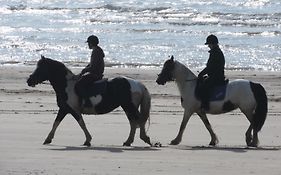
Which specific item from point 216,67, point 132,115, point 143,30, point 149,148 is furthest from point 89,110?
point 143,30

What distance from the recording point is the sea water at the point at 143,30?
33.8 metres

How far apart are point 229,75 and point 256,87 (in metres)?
12.3

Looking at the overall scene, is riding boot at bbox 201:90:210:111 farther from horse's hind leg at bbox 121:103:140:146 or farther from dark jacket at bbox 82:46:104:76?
dark jacket at bbox 82:46:104:76

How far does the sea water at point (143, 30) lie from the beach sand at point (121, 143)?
9.88 meters

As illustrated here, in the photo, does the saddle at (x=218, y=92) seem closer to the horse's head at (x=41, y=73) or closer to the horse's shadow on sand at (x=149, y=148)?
the horse's shadow on sand at (x=149, y=148)

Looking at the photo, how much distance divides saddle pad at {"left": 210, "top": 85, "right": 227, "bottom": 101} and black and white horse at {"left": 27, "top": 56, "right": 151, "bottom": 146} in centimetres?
110

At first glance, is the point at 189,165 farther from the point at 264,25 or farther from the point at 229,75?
the point at 264,25

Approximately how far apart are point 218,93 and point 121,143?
1.85 m

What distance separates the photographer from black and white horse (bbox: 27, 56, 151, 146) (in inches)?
596

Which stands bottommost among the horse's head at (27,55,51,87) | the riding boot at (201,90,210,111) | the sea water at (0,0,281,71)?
the sea water at (0,0,281,71)

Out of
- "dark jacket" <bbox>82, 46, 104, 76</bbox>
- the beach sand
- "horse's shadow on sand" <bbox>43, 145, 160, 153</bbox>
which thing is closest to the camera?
the beach sand

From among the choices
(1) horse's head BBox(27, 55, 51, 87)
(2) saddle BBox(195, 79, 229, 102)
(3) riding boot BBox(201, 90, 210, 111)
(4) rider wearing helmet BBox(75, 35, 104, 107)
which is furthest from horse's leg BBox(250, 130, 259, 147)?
(1) horse's head BBox(27, 55, 51, 87)

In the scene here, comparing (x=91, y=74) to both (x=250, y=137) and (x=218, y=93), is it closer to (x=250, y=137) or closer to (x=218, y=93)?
(x=218, y=93)

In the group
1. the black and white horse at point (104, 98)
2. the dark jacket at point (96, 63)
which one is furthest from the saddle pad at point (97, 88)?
the dark jacket at point (96, 63)
